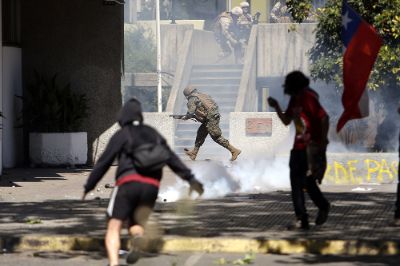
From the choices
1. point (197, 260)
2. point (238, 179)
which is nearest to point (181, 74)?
point (238, 179)

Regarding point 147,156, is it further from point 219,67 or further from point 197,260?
point 219,67

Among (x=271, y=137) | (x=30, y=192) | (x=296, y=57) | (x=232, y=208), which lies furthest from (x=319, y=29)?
(x=232, y=208)

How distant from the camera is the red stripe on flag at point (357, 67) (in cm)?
1353

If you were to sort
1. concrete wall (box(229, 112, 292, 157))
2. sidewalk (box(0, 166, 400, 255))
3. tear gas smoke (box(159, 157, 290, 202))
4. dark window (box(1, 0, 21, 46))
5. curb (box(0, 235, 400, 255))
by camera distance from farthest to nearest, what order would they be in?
concrete wall (box(229, 112, 292, 157)) < dark window (box(1, 0, 21, 46)) < tear gas smoke (box(159, 157, 290, 202)) < sidewalk (box(0, 166, 400, 255)) < curb (box(0, 235, 400, 255))

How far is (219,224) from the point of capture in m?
13.2

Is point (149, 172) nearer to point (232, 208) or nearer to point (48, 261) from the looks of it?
point (48, 261)

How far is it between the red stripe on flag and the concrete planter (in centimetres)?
1056

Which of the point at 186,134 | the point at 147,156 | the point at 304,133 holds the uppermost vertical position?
the point at 147,156

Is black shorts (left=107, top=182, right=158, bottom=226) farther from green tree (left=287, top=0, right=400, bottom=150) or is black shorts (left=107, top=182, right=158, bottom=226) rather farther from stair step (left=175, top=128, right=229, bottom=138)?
stair step (left=175, top=128, right=229, bottom=138)

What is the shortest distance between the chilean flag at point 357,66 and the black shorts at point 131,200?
4.49 meters

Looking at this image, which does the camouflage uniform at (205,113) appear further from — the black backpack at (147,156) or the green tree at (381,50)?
the black backpack at (147,156)

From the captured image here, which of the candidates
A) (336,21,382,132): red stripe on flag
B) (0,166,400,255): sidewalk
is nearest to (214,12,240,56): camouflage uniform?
(0,166,400,255): sidewalk

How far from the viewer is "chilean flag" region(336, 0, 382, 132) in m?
13.5

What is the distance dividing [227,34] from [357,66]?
2173 centimetres
